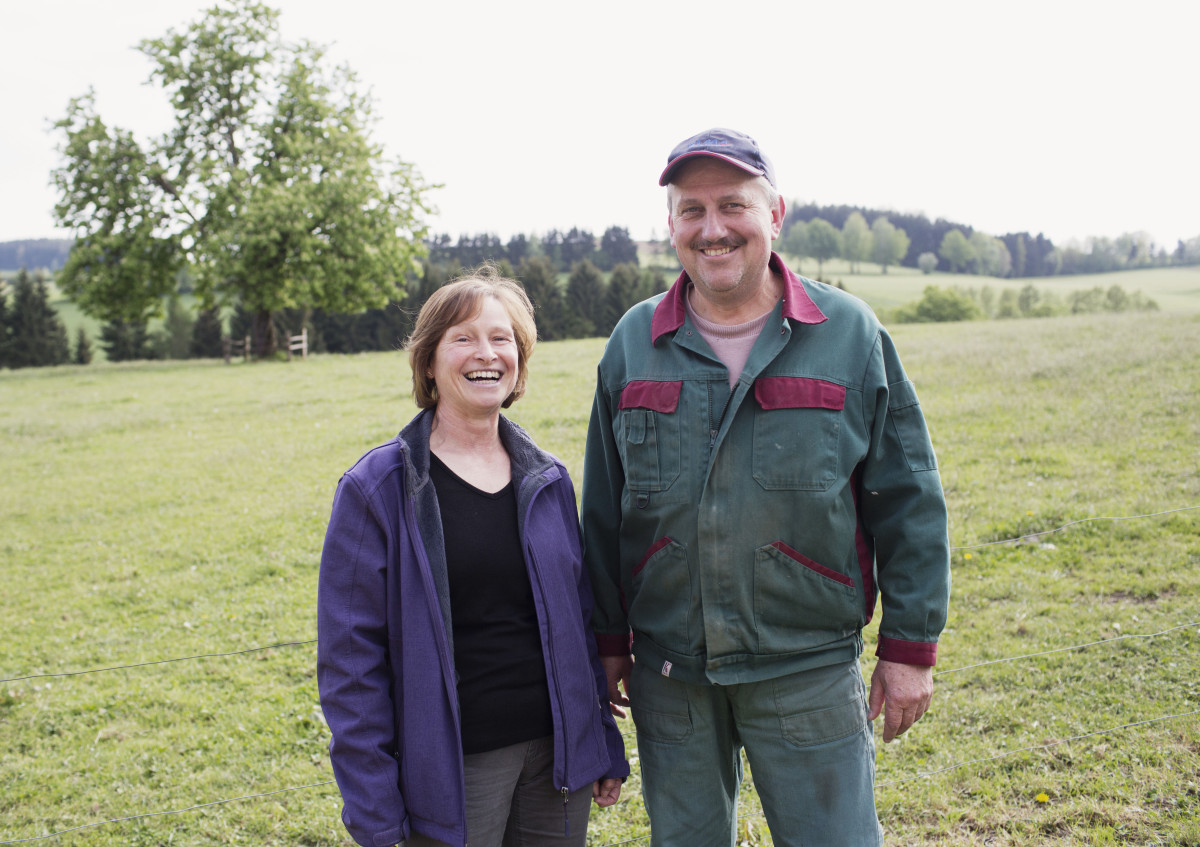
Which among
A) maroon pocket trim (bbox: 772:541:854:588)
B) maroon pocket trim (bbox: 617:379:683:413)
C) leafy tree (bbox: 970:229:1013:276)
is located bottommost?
maroon pocket trim (bbox: 772:541:854:588)

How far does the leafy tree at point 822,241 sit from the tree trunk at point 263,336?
204 feet

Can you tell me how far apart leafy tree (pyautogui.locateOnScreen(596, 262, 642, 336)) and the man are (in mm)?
55308

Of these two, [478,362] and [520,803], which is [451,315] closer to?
[478,362]

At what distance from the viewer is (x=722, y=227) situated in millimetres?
2641

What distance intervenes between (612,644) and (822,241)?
85.8 m

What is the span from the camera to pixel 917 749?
4605mm

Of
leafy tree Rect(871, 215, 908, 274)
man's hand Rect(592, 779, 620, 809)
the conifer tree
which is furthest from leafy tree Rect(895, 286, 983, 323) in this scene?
the conifer tree

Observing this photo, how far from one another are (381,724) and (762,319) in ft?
5.86

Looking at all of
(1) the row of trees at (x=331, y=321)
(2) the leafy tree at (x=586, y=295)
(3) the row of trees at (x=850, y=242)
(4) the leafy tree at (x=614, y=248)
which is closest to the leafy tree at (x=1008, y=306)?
(3) the row of trees at (x=850, y=242)

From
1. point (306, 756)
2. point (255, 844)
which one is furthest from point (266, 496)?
point (255, 844)

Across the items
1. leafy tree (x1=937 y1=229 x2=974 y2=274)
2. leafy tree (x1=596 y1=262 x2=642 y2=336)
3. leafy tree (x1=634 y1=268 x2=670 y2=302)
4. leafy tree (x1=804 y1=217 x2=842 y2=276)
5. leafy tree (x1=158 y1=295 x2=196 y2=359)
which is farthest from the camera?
leafy tree (x1=937 y1=229 x2=974 y2=274)

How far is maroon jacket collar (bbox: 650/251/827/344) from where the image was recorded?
267 centimetres

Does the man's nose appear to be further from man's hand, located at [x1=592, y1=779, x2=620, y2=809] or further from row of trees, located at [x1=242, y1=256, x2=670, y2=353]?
row of trees, located at [x1=242, y1=256, x2=670, y2=353]

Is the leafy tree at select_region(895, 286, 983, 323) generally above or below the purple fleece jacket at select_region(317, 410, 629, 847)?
above
